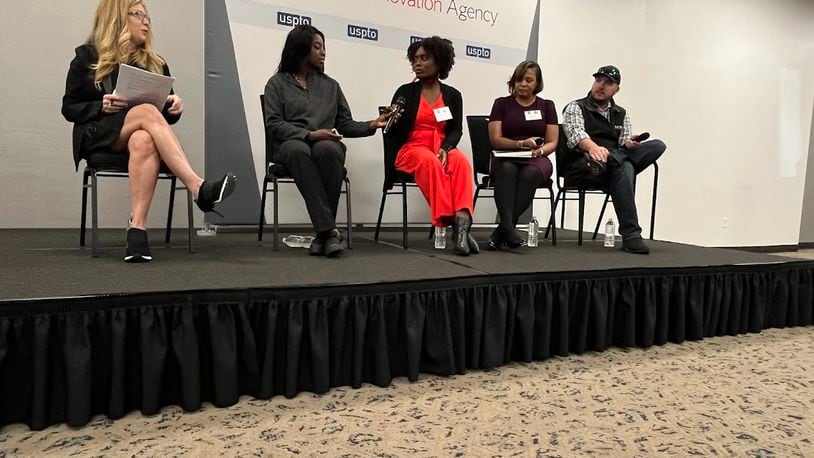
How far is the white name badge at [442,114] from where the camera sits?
249 centimetres

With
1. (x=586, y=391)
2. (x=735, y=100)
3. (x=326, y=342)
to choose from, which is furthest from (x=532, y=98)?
(x=735, y=100)

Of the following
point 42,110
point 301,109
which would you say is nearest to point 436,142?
point 301,109

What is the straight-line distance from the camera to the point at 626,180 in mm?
2562

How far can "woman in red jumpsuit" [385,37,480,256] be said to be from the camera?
7.34ft

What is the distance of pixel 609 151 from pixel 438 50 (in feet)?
3.49

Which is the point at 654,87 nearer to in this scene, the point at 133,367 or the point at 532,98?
the point at 532,98

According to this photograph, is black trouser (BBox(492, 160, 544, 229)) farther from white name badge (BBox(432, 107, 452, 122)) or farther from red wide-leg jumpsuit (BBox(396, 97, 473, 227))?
white name badge (BBox(432, 107, 452, 122))

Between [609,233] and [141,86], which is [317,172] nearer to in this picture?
[141,86]

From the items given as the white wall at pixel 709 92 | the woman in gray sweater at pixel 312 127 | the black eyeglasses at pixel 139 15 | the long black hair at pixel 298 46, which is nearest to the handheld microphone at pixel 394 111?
the woman in gray sweater at pixel 312 127

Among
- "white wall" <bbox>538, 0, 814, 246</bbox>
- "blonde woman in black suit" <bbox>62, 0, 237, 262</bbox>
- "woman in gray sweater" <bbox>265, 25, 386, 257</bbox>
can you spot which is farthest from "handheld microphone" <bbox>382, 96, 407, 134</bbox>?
"white wall" <bbox>538, 0, 814, 246</bbox>

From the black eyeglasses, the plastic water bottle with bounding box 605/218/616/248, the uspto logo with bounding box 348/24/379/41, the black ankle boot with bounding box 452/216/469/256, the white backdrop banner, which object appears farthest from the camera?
the uspto logo with bounding box 348/24/379/41

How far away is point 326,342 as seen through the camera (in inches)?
57.7

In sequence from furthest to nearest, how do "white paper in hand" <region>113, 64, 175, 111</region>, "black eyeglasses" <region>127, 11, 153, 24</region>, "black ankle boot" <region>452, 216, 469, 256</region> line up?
1. "black ankle boot" <region>452, 216, 469, 256</region>
2. "black eyeglasses" <region>127, 11, 153, 24</region>
3. "white paper in hand" <region>113, 64, 175, 111</region>

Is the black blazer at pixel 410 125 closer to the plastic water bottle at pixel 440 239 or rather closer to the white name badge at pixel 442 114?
the white name badge at pixel 442 114
